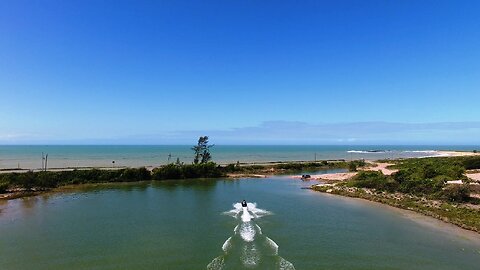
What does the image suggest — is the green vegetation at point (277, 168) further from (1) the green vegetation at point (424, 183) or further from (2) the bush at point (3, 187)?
(2) the bush at point (3, 187)

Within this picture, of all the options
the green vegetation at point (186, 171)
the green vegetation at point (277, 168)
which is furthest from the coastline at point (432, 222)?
the green vegetation at point (277, 168)

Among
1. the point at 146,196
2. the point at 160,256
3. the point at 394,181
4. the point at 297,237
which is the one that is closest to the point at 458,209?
the point at 394,181

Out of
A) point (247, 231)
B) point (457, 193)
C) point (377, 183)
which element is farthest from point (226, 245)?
point (377, 183)

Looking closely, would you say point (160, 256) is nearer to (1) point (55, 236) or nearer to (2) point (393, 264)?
(1) point (55, 236)

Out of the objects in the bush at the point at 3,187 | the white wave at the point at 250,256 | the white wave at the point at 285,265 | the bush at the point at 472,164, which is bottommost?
the white wave at the point at 285,265

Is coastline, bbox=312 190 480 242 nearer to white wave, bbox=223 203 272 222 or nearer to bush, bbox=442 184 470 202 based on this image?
bush, bbox=442 184 470 202

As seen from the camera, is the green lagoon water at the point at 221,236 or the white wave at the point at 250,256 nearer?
the white wave at the point at 250,256
